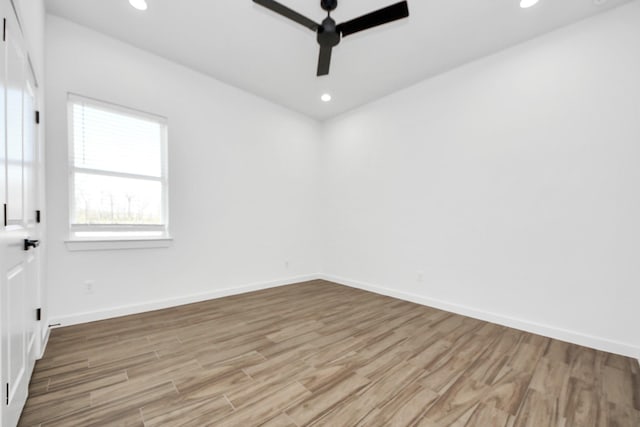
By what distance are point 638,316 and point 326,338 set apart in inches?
107

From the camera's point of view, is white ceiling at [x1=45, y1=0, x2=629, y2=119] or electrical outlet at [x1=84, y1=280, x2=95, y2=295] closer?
white ceiling at [x1=45, y1=0, x2=629, y2=119]

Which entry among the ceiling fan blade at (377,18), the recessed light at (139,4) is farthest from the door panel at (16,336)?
the ceiling fan blade at (377,18)

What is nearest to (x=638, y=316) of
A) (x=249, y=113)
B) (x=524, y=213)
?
(x=524, y=213)

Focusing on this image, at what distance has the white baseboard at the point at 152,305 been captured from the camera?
2711 millimetres

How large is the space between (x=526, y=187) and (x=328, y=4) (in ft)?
8.94

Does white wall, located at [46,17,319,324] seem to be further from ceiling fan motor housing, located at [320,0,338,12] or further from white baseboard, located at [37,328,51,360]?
ceiling fan motor housing, located at [320,0,338,12]

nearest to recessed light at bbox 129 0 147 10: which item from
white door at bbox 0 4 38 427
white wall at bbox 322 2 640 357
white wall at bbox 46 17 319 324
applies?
white wall at bbox 46 17 319 324

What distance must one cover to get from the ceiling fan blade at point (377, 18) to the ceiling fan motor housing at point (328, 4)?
0.86 feet

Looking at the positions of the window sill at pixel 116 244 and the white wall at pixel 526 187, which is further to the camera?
the window sill at pixel 116 244

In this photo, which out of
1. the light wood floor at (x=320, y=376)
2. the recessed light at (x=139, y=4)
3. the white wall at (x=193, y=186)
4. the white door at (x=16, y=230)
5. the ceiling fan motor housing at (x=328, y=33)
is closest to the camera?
the white door at (x=16, y=230)

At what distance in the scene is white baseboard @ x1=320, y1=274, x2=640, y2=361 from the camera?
236 centimetres

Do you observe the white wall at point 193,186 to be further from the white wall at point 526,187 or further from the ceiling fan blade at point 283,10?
the ceiling fan blade at point 283,10

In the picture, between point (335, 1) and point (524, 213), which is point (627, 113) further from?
point (335, 1)

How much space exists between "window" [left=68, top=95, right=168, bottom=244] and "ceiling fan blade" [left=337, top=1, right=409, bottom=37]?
253cm
